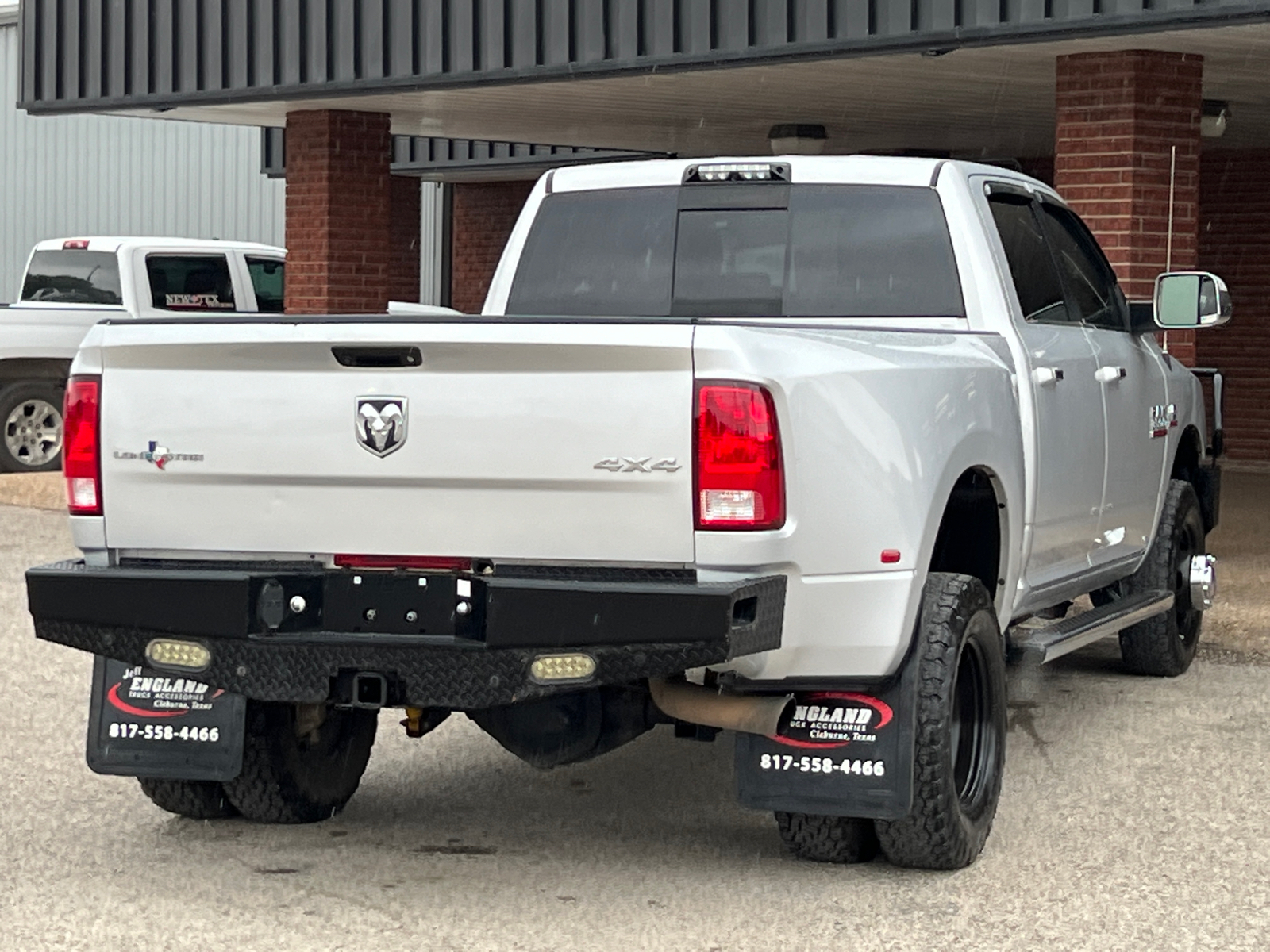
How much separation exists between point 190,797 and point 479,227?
19623 millimetres

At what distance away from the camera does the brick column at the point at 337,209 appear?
54.6 feet

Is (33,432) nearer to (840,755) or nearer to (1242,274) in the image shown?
(1242,274)

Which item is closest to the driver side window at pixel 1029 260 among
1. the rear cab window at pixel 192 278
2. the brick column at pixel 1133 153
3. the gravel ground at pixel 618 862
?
the gravel ground at pixel 618 862

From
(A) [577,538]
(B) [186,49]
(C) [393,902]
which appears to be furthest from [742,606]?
(B) [186,49]

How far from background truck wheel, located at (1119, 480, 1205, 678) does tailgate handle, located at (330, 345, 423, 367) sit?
4.06 m

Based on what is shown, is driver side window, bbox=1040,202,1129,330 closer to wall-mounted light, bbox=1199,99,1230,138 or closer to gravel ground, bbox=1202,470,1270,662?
gravel ground, bbox=1202,470,1270,662

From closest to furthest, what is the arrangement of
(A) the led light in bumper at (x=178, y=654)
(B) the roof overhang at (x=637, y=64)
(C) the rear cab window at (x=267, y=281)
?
(A) the led light in bumper at (x=178, y=654)
(B) the roof overhang at (x=637, y=64)
(C) the rear cab window at (x=267, y=281)

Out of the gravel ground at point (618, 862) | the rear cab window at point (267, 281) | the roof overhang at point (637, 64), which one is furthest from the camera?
the rear cab window at point (267, 281)

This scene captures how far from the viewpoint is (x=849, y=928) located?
16.7 feet

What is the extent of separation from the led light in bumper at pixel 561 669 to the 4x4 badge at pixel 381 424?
620 mm

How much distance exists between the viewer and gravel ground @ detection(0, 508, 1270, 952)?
5.07 m

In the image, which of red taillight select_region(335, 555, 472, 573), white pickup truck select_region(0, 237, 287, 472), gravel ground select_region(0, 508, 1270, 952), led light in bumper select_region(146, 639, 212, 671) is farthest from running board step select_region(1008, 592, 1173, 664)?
white pickup truck select_region(0, 237, 287, 472)

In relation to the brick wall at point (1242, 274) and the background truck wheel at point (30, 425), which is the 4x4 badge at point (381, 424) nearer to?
the background truck wheel at point (30, 425)

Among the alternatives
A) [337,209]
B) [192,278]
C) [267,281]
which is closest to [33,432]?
[192,278]
